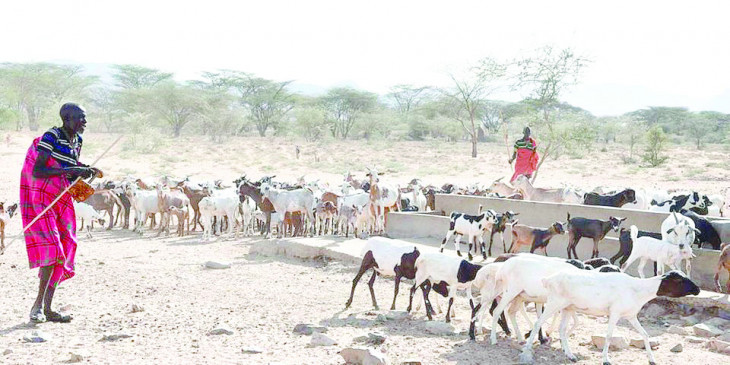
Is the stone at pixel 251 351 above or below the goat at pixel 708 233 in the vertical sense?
below

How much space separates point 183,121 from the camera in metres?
53.8

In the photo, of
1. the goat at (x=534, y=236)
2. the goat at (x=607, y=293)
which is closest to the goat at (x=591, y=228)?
the goat at (x=534, y=236)

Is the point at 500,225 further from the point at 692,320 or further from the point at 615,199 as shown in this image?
the point at 692,320

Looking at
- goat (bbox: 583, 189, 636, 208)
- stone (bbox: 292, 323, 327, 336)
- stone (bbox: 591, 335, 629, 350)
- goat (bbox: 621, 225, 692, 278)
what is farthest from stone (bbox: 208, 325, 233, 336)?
goat (bbox: 583, 189, 636, 208)

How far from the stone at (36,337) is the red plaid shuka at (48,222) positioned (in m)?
0.58

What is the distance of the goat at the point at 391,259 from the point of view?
869 centimetres

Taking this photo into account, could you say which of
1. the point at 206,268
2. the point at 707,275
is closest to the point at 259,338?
the point at 206,268

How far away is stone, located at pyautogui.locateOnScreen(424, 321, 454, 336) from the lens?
7699mm

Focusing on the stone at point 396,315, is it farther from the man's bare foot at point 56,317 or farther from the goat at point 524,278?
the man's bare foot at point 56,317

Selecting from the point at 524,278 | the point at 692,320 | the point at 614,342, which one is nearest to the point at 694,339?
the point at 692,320

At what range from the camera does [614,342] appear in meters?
7.19

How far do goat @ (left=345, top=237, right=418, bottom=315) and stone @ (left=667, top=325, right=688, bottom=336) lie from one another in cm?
275

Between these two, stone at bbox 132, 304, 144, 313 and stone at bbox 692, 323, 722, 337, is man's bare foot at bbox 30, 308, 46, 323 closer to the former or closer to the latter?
stone at bbox 132, 304, 144, 313

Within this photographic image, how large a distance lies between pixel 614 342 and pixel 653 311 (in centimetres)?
199
